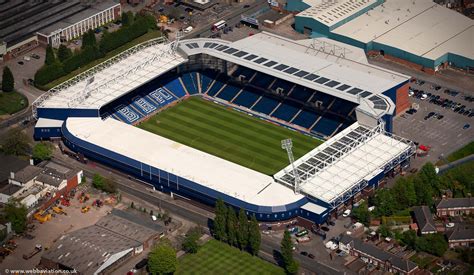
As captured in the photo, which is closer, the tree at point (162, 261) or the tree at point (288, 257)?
the tree at point (162, 261)

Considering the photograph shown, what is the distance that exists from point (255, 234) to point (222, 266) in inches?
311

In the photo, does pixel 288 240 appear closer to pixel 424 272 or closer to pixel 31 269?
pixel 424 272

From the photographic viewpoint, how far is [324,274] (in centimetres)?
19788

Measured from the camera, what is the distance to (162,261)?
637 ft

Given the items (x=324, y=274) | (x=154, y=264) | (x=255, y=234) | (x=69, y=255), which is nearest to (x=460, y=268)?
(x=324, y=274)

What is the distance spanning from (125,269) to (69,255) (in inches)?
388

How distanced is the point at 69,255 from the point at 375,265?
52.6m

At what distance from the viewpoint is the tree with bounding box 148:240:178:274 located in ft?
637

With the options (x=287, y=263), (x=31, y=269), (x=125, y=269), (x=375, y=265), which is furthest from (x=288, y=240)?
(x=31, y=269)

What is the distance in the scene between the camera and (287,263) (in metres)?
196

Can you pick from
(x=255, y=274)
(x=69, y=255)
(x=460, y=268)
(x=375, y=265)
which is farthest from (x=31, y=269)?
(x=460, y=268)

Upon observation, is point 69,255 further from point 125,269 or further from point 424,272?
point 424,272

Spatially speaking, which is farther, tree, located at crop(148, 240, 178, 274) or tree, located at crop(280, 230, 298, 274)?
tree, located at crop(280, 230, 298, 274)

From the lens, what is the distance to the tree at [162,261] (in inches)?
7648
